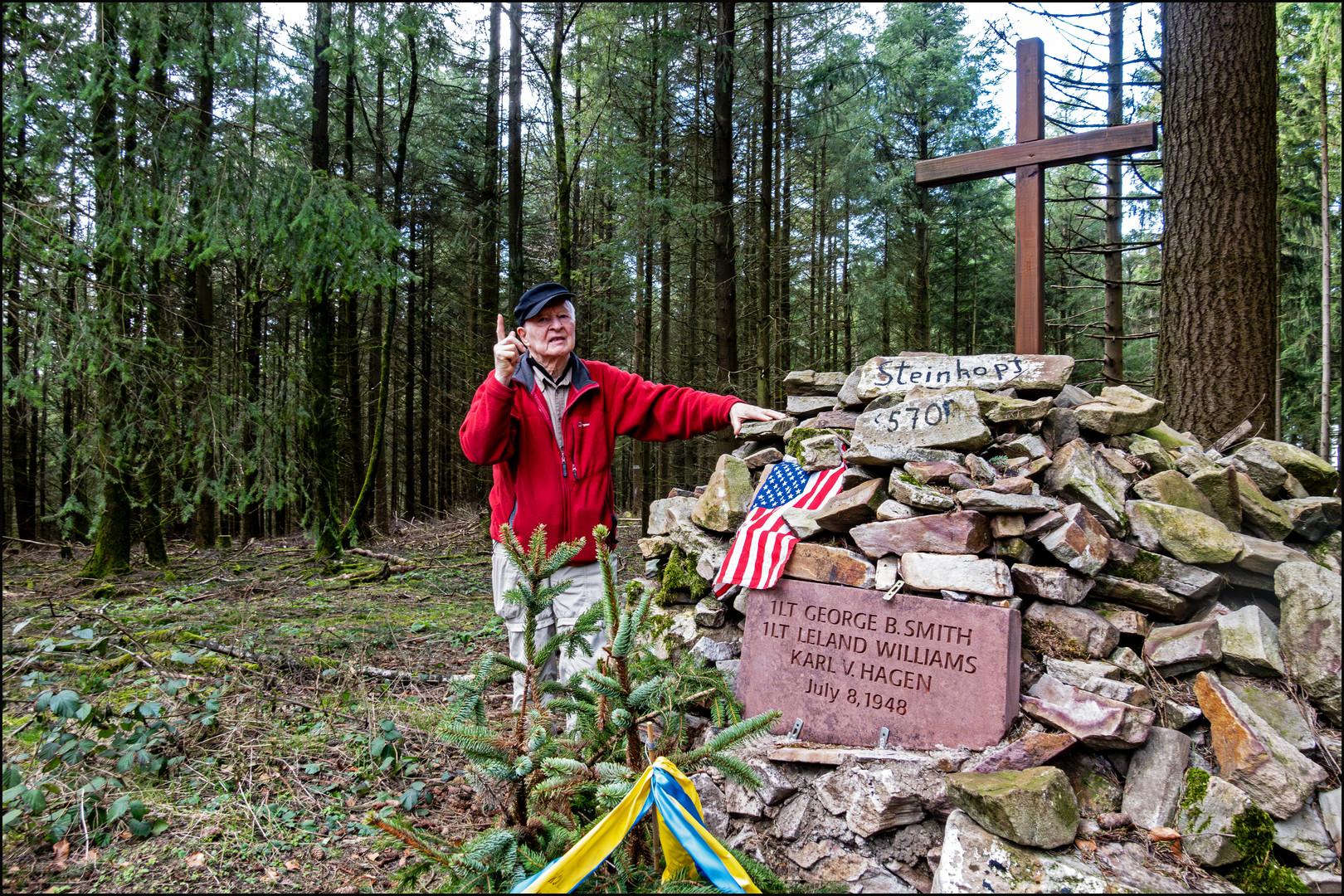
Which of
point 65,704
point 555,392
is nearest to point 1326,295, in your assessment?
point 555,392

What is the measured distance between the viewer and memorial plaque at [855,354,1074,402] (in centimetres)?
376

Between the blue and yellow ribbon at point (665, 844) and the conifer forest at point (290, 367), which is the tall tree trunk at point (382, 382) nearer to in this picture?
the conifer forest at point (290, 367)

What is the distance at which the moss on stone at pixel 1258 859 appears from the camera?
2.29 m

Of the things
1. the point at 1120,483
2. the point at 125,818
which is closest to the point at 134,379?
the point at 125,818

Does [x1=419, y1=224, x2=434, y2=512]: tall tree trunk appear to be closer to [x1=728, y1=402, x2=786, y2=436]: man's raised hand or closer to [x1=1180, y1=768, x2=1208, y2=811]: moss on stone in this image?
[x1=728, y1=402, x2=786, y2=436]: man's raised hand

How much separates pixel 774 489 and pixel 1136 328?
2454 cm

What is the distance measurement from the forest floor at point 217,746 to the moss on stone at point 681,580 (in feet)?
4.38

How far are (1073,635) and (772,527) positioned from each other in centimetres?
146

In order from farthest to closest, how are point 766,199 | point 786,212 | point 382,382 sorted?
1. point 786,212
2. point 382,382
3. point 766,199

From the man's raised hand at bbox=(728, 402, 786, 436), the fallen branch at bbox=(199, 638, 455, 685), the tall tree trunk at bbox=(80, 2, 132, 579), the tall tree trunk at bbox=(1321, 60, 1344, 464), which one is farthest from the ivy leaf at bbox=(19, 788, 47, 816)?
the tall tree trunk at bbox=(1321, 60, 1344, 464)

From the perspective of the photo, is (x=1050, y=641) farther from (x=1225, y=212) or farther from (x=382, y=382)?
(x=382, y=382)

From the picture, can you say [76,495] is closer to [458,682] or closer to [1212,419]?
[458,682]

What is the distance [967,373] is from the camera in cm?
394

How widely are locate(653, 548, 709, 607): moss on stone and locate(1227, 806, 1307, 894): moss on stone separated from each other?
2.48 m
